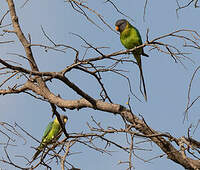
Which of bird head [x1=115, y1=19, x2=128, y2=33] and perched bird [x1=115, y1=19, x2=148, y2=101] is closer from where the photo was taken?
perched bird [x1=115, y1=19, x2=148, y2=101]

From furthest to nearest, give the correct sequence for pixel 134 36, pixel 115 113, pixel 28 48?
pixel 134 36 < pixel 28 48 < pixel 115 113

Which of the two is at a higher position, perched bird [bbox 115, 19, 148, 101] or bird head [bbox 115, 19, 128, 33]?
bird head [bbox 115, 19, 128, 33]

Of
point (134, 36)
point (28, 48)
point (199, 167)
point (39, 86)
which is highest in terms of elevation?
point (134, 36)

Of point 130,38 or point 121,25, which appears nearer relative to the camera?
point 130,38

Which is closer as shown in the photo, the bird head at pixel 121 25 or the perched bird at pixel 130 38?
the perched bird at pixel 130 38

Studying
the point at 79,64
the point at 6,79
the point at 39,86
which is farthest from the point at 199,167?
the point at 6,79

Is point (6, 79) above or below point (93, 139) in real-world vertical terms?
above

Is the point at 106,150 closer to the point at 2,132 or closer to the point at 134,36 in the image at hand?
the point at 2,132

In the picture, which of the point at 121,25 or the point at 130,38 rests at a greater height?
the point at 121,25

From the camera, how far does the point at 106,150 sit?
9.78 feet

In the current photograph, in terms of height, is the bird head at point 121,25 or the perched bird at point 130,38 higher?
the bird head at point 121,25

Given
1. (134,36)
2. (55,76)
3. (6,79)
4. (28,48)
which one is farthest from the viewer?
(134,36)

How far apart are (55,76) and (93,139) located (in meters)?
0.66

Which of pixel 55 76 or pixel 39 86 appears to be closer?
pixel 55 76
